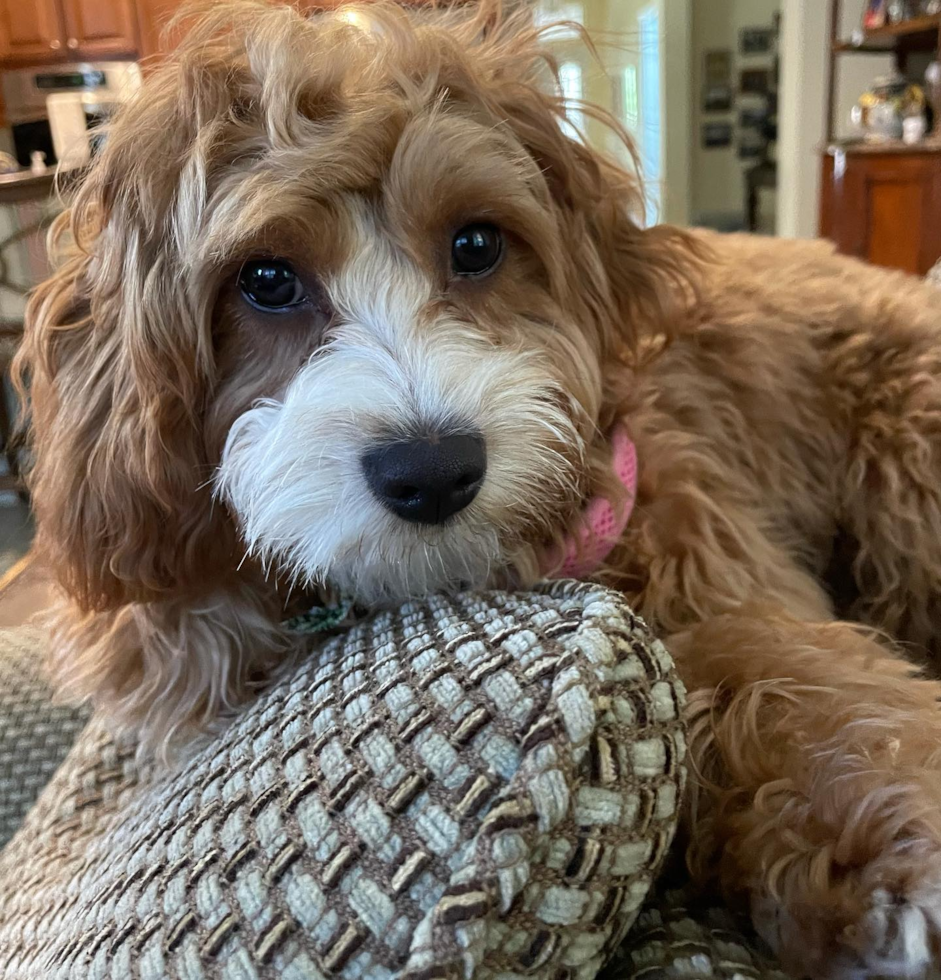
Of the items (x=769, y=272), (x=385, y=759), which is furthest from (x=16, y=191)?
(x=385, y=759)

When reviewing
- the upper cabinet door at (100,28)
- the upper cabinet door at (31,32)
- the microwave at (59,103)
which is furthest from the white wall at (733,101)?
the upper cabinet door at (31,32)

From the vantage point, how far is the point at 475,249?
3.46 ft

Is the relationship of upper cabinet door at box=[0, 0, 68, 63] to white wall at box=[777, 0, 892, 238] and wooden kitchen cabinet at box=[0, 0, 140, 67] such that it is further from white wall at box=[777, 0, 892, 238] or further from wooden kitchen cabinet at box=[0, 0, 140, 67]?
white wall at box=[777, 0, 892, 238]

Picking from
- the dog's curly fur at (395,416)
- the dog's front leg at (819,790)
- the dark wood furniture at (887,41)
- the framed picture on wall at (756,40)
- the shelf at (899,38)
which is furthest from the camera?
the framed picture on wall at (756,40)

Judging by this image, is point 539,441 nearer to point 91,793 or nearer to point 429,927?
point 429,927

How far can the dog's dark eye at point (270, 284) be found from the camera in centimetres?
98

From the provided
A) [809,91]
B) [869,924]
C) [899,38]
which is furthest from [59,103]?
[869,924]

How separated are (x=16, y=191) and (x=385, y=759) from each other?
12.7ft

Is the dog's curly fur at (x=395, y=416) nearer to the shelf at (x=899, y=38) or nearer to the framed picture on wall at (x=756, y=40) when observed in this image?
the shelf at (x=899, y=38)

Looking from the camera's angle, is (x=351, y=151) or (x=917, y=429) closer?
(x=351, y=151)

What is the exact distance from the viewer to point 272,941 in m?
0.60

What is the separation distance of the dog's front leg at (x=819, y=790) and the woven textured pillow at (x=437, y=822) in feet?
0.52

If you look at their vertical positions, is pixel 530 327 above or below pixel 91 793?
above

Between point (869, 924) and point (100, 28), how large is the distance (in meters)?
7.35
